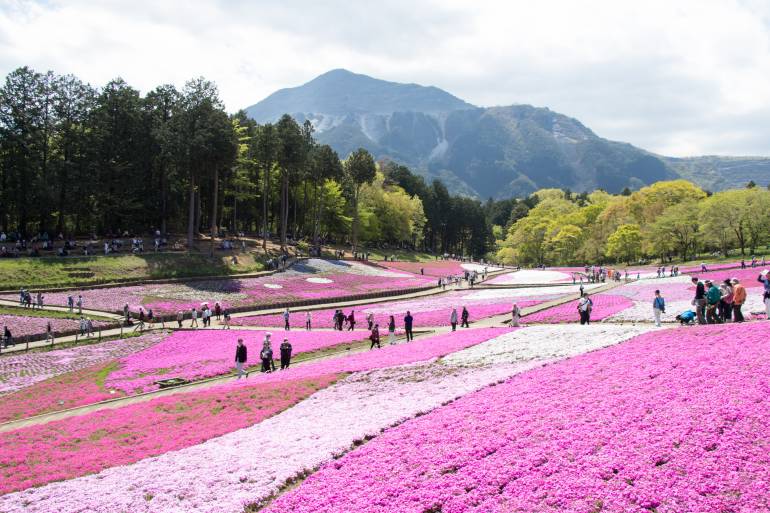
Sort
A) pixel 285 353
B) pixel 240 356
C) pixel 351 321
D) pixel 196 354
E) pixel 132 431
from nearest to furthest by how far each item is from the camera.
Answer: pixel 132 431 < pixel 240 356 < pixel 285 353 < pixel 196 354 < pixel 351 321

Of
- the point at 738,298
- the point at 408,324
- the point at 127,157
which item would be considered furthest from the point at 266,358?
the point at 127,157

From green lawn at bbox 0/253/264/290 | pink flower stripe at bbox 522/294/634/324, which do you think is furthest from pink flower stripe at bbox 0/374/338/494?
green lawn at bbox 0/253/264/290

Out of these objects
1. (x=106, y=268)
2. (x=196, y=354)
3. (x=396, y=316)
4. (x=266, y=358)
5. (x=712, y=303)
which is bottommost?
(x=196, y=354)

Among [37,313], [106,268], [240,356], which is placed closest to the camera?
[240,356]

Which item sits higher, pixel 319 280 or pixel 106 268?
pixel 106 268

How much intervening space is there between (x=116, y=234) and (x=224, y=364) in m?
52.4

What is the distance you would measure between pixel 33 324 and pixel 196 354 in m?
15.4

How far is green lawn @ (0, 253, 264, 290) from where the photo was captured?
52.9 metres

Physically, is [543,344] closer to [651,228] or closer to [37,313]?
[37,313]

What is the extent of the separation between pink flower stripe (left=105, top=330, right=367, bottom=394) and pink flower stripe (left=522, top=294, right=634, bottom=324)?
1221 cm

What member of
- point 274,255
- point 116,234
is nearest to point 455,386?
point 274,255

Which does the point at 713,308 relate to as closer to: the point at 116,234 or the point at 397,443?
the point at 397,443

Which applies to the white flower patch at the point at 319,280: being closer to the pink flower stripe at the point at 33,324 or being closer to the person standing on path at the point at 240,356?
the pink flower stripe at the point at 33,324

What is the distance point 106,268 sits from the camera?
191 ft
